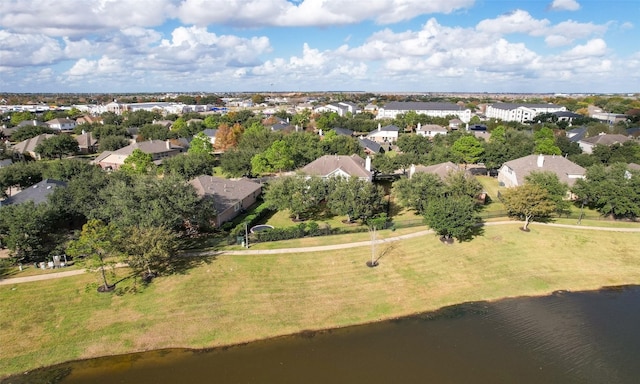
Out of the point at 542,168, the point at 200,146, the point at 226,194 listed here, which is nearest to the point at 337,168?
the point at 226,194

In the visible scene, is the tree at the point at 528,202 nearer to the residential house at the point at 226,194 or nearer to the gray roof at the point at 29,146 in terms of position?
the residential house at the point at 226,194

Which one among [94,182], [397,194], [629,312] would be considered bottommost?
[629,312]

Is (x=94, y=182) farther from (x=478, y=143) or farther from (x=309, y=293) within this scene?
(x=478, y=143)

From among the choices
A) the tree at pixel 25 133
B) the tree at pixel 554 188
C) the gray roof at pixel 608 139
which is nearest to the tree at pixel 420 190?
the tree at pixel 554 188

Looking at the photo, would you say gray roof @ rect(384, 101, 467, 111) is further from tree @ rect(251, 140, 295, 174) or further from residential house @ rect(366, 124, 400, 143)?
tree @ rect(251, 140, 295, 174)

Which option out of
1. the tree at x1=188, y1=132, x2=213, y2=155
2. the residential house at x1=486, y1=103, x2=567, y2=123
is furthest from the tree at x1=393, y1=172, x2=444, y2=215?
the residential house at x1=486, y1=103, x2=567, y2=123

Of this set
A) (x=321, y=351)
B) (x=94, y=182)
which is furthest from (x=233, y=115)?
(x=321, y=351)
